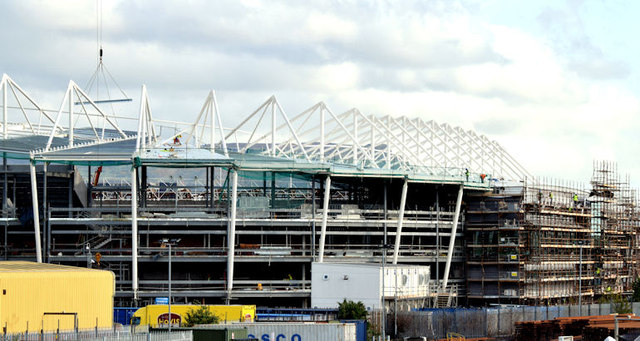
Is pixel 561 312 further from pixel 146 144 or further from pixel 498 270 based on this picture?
pixel 146 144

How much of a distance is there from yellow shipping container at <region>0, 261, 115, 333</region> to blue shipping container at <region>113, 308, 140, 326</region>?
27.2 meters

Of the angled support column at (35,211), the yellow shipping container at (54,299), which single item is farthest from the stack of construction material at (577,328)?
the angled support column at (35,211)

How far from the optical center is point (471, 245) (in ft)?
440

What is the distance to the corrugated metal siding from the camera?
74.1 m

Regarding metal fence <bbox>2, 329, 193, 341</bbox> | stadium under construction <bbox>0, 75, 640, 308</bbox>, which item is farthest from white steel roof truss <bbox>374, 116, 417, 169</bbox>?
metal fence <bbox>2, 329, 193, 341</bbox>

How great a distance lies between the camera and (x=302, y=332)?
7419 cm

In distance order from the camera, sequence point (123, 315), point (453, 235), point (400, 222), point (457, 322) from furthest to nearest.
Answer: point (453, 235)
point (400, 222)
point (123, 315)
point (457, 322)

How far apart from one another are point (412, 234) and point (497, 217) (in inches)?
474

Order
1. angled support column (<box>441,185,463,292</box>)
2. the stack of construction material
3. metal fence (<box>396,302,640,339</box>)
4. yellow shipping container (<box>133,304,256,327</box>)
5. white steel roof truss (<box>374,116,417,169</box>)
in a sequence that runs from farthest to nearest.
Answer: white steel roof truss (<box>374,116,417,169</box>), angled support column (<box>441,185,463,292</box>), yellow shipping container (<box>133,304,256,327</box>), metal fence (<box>396,302,640,339</box>), the stack of construction material

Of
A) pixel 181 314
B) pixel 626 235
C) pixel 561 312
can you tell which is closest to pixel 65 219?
pixel 181 314

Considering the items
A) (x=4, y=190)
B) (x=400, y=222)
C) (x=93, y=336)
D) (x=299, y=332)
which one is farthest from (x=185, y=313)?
(x=4, y=190)

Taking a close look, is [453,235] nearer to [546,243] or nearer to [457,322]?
[546,243]

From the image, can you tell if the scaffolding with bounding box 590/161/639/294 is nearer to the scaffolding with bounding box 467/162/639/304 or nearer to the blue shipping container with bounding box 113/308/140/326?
the scaffolding with bounding box 467/162/639/304

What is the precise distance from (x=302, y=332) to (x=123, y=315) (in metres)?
32.2
